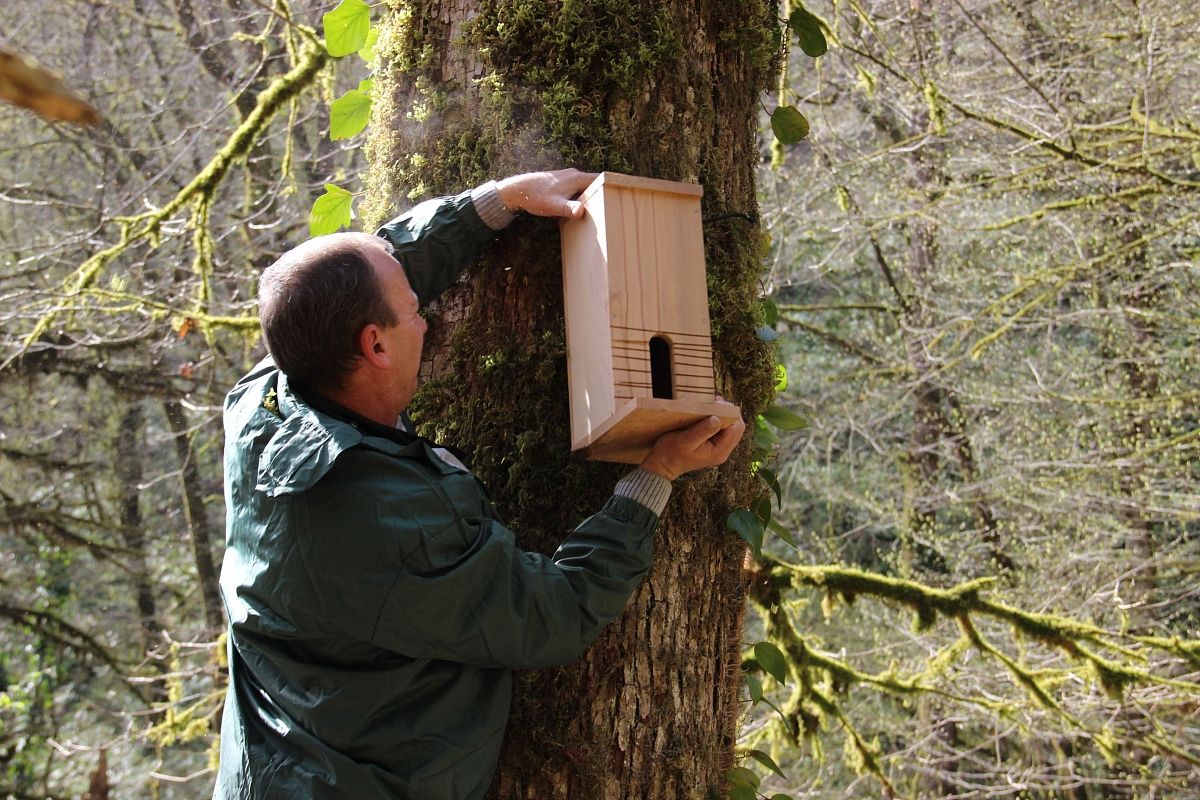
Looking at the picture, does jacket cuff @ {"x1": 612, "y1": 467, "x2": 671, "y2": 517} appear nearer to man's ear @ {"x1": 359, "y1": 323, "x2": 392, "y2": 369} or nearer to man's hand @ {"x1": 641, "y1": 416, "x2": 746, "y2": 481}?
man's hand @ {"x1": 641, "y1": 416, "x2": 746, "y2": 481}

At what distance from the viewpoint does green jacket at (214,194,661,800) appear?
174cm

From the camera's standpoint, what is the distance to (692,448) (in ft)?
6.56

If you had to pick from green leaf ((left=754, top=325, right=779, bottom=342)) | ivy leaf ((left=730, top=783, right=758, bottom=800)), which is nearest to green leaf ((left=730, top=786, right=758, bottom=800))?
ivy leaf ((left=730, top=783, right=758, bottom=800))

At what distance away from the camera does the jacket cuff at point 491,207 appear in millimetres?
2199

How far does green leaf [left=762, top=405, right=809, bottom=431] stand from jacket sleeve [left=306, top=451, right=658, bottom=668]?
81cm

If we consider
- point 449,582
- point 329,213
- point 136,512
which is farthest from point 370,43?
point 136,512

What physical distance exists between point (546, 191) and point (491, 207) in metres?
0.12

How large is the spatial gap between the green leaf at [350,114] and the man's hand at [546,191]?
2.27 feet

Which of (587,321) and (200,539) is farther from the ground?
(587,321)

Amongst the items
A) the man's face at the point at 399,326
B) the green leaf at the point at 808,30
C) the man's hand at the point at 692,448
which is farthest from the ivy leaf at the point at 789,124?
the man's face at the point at 399,326

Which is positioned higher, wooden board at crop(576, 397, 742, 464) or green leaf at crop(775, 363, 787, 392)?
green leaf at crop(775, 363, 787, 392)

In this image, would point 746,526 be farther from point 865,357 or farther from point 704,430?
point 865,357

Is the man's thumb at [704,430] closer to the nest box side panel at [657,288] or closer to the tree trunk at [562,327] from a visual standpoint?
the nest box side panel at [657,288]

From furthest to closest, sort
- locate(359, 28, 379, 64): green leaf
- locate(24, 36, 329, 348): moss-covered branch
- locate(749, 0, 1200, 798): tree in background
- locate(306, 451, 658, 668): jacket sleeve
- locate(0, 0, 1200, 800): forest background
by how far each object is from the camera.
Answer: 1. locate(0, 0, 1200, 800): forest background
2. locate(749, 0, 1200, 798): tree in background
3. locate(24, 36, 329, 348): moss-covered branch
4. locate(359, 28, 379, 64): green leaf
5. locate(306, 451, 658, 668): jacket sleeve
